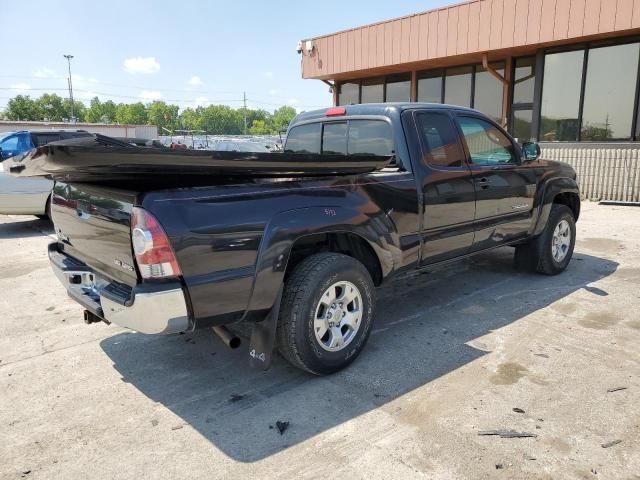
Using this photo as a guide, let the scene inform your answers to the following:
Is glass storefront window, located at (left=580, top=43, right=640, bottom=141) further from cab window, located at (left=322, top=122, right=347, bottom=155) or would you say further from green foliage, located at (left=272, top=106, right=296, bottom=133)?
green foliage, located at (left=272, top=106, right=296, bottom=133)

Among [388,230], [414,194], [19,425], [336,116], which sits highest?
[336,116]

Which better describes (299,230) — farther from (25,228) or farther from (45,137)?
(45,137)

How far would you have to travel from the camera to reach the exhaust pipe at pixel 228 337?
10.1ft

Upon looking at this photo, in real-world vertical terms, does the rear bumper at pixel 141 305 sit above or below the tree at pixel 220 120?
below

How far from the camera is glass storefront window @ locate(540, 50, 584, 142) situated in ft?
40.5

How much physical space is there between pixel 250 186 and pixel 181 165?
435mm

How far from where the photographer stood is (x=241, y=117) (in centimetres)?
15000

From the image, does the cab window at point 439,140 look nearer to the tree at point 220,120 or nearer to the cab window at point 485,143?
the cab window at point 485,143

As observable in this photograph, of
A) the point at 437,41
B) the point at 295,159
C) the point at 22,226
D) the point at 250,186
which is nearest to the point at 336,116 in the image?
the point at 295,159

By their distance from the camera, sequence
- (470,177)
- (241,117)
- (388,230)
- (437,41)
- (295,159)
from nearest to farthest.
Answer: (295,159), (388,230), (470,177), (437,41), (241,117)

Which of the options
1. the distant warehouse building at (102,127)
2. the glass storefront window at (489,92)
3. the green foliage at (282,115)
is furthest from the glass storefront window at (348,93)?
the green foliage at (282,115)

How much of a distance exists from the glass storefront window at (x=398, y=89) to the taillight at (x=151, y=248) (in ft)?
50.8

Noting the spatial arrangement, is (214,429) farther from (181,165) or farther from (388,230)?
(388,230)

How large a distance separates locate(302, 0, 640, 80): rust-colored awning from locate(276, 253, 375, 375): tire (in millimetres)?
10499
